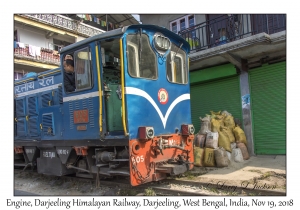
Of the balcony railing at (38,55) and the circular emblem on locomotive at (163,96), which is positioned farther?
the balcony railing at (38,55)

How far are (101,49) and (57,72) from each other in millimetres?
2089

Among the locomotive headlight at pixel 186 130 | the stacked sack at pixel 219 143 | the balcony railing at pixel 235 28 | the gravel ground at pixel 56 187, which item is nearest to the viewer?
the gravel ground at pixel 56 187

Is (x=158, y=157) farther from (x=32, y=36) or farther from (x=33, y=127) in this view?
(x=32, y=36)

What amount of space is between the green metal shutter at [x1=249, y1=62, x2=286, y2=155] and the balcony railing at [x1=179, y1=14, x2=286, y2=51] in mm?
1225

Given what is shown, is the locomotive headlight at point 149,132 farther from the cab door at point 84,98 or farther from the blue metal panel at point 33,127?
the blue metal panel at point 33,127

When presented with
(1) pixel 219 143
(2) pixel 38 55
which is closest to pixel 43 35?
(2) pixel 38 55

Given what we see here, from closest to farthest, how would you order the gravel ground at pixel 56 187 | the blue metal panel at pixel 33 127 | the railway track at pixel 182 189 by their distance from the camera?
1. the railway track at pixel 182 189
2. the gravel ground at pixel 56 187
3. the blue metal panel at pixel 33 127

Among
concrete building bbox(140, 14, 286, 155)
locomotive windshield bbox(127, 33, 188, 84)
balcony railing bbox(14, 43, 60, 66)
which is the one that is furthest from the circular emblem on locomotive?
balcony railing bbox(14, 43, 60, 66)

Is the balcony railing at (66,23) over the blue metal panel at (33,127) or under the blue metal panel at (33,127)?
over

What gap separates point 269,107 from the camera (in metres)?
8.63

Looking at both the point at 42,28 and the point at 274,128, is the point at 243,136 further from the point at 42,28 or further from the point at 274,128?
the point at 42,28

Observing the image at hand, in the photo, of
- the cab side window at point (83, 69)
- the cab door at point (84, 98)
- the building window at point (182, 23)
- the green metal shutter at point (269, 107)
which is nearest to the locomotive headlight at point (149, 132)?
the cab door at point (84, 98)

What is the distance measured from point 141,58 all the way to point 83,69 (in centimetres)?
129

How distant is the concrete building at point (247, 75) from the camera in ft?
27.2
